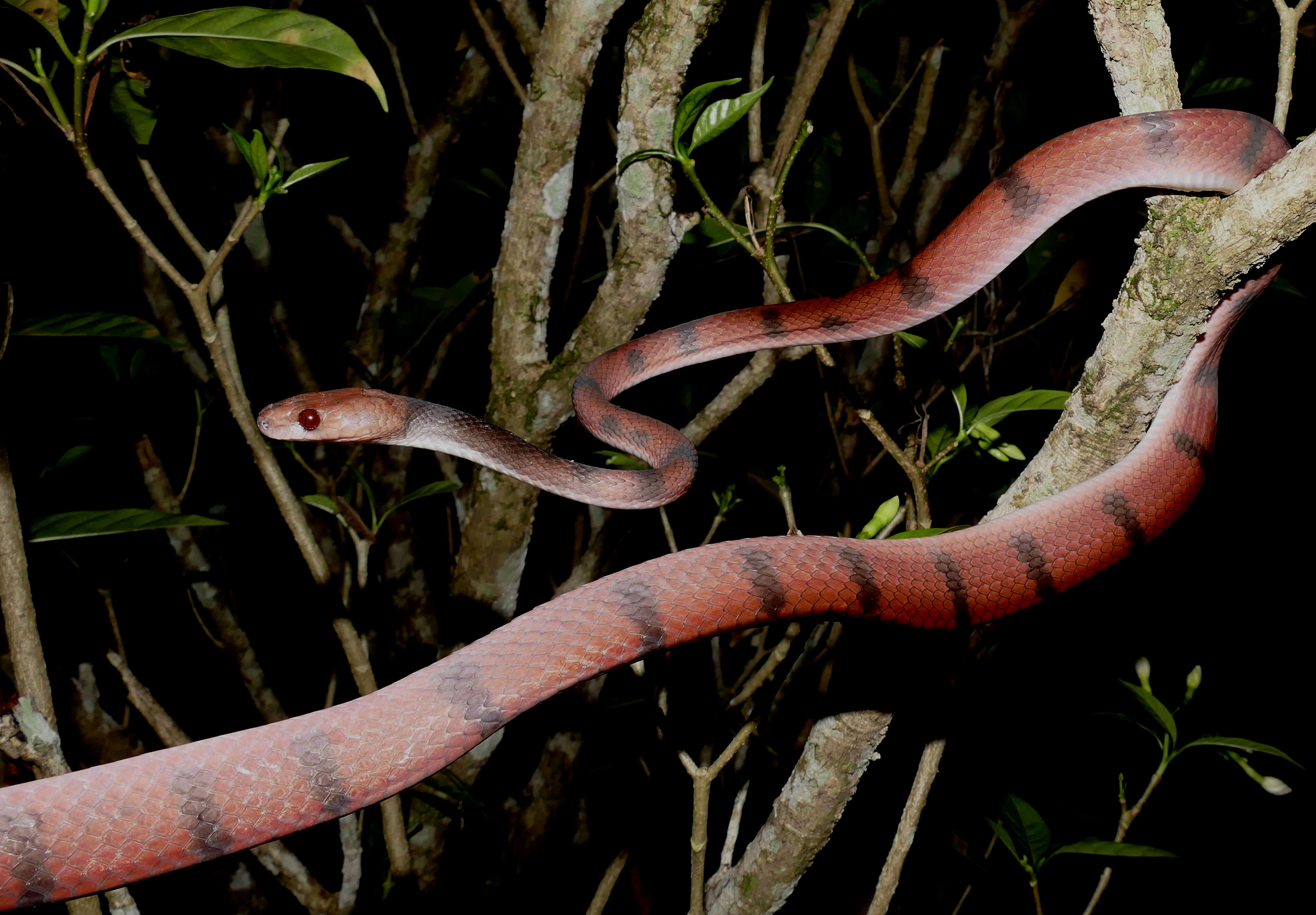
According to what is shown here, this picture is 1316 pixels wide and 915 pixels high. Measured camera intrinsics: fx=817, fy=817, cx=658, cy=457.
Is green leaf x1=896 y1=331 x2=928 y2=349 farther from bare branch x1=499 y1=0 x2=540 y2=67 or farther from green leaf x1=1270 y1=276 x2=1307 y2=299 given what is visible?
bare branch x1=499 y1=0 x2=540 y2=67

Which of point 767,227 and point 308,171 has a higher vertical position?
point 308,171

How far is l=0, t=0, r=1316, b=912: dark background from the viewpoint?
347 cm

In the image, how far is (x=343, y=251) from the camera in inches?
202

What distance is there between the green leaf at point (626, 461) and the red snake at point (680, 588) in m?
0.22

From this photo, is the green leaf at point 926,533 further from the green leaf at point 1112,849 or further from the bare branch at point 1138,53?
the green leaf at point 1112,849

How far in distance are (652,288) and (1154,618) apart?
383 cm

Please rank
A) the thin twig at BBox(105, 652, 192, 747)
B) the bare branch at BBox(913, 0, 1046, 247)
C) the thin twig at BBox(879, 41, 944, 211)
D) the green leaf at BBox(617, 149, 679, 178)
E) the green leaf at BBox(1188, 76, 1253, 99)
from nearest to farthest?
the green leaf at BBox(617, 149, 679, 178), the thin twig at BBox(105, 652, 192, 747), the green leaf at BBox(1188, 76, 1253, 99), the bare branch at BBox(913, 0, 1046, 247), the thin twig at BBox(879, 41, 944, 211)

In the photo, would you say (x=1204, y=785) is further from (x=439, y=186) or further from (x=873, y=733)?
(x=439, y=186)

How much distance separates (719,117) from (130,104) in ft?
5.02

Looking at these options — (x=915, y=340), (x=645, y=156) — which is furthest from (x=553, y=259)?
Answer: (x=915, y=340)

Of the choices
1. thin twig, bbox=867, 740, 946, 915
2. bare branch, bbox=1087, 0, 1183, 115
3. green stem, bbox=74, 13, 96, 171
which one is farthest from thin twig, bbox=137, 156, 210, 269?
thin twig, bbox=867, 740, 946, 915

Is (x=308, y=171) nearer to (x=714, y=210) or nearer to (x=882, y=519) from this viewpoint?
(x=714, y=210)

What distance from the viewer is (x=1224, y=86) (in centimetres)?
346

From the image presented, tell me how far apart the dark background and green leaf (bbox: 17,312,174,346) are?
0.66 meters
